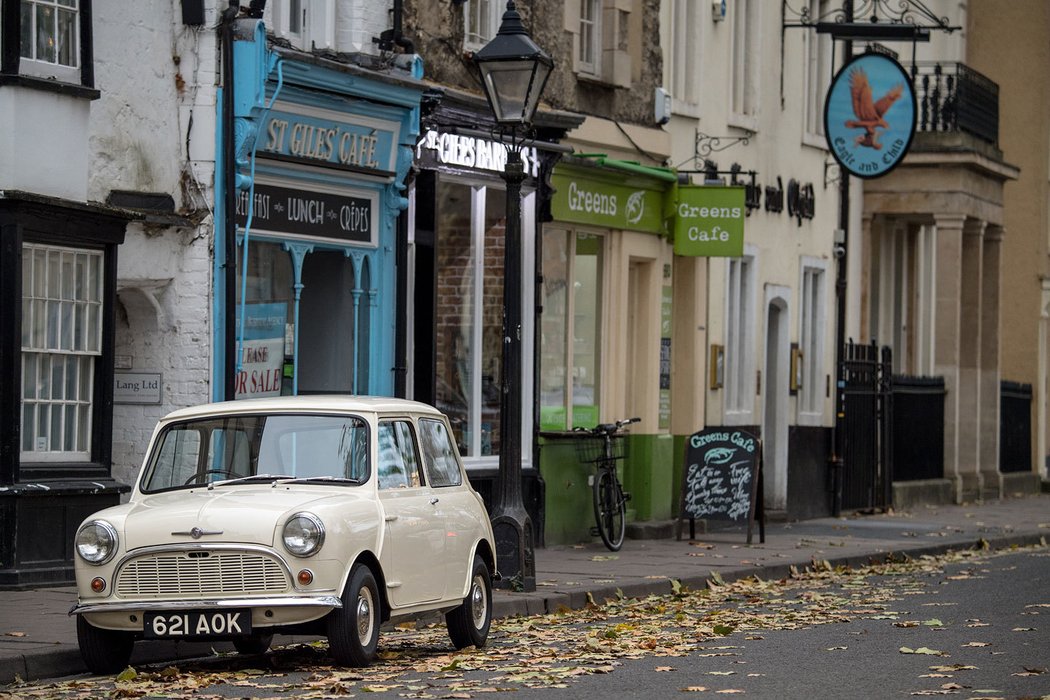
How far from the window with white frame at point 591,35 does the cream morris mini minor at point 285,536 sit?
1067 centimetres

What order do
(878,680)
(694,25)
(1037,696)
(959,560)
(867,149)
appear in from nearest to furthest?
1. (1037,696)
2. (878,680)
3. (959,560)
4. (694,25)
5. (867,149)

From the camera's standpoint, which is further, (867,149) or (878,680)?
(867,149)

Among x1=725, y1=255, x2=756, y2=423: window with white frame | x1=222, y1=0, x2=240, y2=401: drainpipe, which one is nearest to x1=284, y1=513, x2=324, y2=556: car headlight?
x1=222, y1=0, x2=240, y2=401: drainpipe

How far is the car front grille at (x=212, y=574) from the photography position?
11.0 metres

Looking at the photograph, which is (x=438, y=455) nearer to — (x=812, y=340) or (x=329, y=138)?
(x=329, y=138)

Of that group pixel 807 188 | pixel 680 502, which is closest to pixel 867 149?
pixel 807 188

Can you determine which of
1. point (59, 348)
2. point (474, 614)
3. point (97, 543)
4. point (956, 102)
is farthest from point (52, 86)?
point (956, 102)

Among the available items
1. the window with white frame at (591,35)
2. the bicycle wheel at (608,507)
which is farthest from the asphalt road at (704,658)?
the window with white frame at (591,35)

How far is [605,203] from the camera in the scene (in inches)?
901

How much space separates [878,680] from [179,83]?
27.1 ft

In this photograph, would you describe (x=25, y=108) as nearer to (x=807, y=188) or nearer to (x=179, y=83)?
(x=179, y=83)

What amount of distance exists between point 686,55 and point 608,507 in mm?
6448

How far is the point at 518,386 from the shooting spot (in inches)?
644

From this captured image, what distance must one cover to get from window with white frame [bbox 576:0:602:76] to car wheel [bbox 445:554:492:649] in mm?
10888
